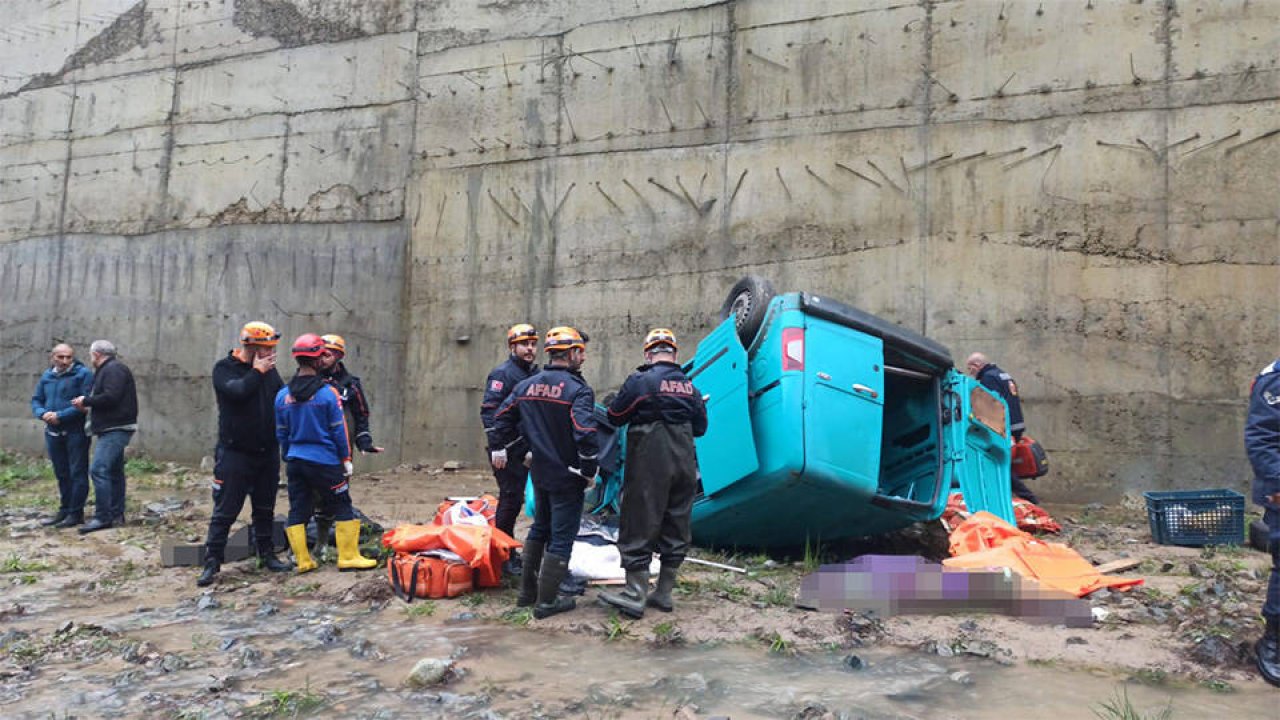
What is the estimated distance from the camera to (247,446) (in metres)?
5.74

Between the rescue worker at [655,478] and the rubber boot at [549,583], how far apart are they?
0.26m

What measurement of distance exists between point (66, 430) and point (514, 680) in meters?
5.92

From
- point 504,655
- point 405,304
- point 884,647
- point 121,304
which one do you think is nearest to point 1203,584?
point 884,647

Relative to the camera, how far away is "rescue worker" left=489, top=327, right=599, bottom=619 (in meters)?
4.65

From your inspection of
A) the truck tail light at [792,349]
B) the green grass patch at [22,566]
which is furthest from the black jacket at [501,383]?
the green grass patch at [22,566]

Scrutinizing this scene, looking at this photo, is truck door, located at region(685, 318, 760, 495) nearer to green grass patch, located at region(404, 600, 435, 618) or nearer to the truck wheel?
the truck wheel

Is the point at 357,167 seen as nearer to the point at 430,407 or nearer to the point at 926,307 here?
the point at 430,407

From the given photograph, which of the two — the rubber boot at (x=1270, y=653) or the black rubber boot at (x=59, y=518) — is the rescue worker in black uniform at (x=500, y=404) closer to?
the rubber boot at (x=1270, y=653)

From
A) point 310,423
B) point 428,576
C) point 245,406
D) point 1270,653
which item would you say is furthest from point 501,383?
point 1270,653

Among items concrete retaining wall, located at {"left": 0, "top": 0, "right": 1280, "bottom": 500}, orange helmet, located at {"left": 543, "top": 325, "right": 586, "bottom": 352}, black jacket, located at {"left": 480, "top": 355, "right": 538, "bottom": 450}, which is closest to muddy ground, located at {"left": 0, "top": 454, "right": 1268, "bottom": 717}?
black jacket, located at {"left": 480, "top": 355, "right": 538, "bottom": 450}

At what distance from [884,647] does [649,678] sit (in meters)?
1.21

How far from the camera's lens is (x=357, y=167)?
11273 millimetres

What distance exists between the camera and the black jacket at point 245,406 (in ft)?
18.2

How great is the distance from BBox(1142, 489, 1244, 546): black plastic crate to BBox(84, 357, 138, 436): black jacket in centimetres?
821
